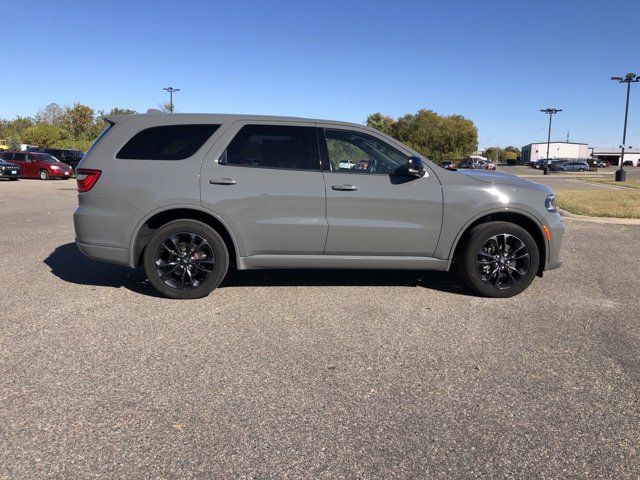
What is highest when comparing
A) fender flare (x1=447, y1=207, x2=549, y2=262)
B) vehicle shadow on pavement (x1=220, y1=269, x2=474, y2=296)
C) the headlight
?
the headlight

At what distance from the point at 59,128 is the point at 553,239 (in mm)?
82289

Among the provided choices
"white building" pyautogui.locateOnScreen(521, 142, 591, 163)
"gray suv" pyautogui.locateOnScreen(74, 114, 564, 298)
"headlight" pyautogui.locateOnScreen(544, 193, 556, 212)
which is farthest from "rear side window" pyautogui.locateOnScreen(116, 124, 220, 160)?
"white building" pyautogui.locateOnScreen(521, 142, 591, 163)

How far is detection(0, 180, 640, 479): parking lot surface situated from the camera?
8.31ft

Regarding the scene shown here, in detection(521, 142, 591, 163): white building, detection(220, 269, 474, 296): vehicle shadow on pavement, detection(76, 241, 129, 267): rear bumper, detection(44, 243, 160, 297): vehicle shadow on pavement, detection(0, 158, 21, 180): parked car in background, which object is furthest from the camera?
detection(521, 142, 591, 163): white building

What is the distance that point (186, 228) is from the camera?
4973 millimetres

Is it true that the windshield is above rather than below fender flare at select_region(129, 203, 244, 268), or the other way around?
above

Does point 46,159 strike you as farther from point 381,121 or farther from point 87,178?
point 381,121

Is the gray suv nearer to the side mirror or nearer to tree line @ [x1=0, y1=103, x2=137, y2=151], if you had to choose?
the side mirror

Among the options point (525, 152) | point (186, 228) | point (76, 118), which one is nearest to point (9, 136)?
point (76, 118)

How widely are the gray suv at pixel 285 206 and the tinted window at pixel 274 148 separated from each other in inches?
0.4

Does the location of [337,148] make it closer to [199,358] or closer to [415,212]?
[415,212]

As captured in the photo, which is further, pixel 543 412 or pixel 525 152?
pixel 525 152

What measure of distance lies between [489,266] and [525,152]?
12962 cm

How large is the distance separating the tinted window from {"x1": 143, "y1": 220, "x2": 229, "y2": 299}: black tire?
0.80 metres
